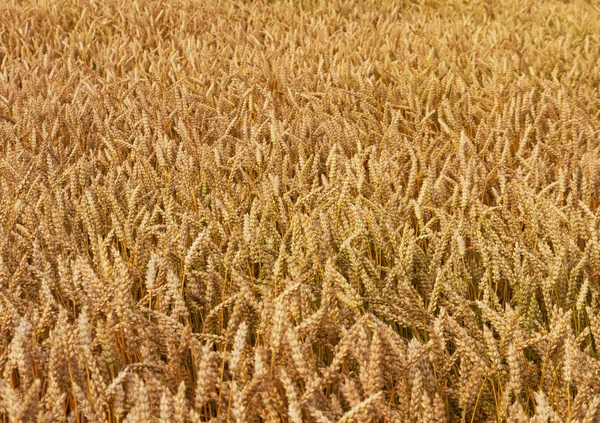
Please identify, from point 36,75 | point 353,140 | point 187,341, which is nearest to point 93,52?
point 36,75

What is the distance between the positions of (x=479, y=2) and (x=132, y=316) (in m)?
4.63

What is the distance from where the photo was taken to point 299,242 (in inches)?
54.8

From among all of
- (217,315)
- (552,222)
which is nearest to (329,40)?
(552,222)

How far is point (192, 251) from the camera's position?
1.27 m

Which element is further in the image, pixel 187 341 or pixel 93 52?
pixel 93 52

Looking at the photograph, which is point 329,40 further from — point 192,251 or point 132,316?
point 132,316

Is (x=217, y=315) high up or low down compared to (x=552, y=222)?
down

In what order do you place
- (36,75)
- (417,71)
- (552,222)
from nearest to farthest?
(552,222)
(36,75)
(417,71)

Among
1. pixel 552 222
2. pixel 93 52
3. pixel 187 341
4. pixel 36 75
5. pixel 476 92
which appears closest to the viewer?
pixel 187 341

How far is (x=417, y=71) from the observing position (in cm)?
314

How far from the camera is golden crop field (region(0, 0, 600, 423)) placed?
0.98 meters

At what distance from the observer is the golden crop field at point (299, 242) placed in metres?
0.98

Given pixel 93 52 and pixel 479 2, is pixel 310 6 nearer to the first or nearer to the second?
pixel 479 2

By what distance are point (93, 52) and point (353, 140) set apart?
6.50ft
